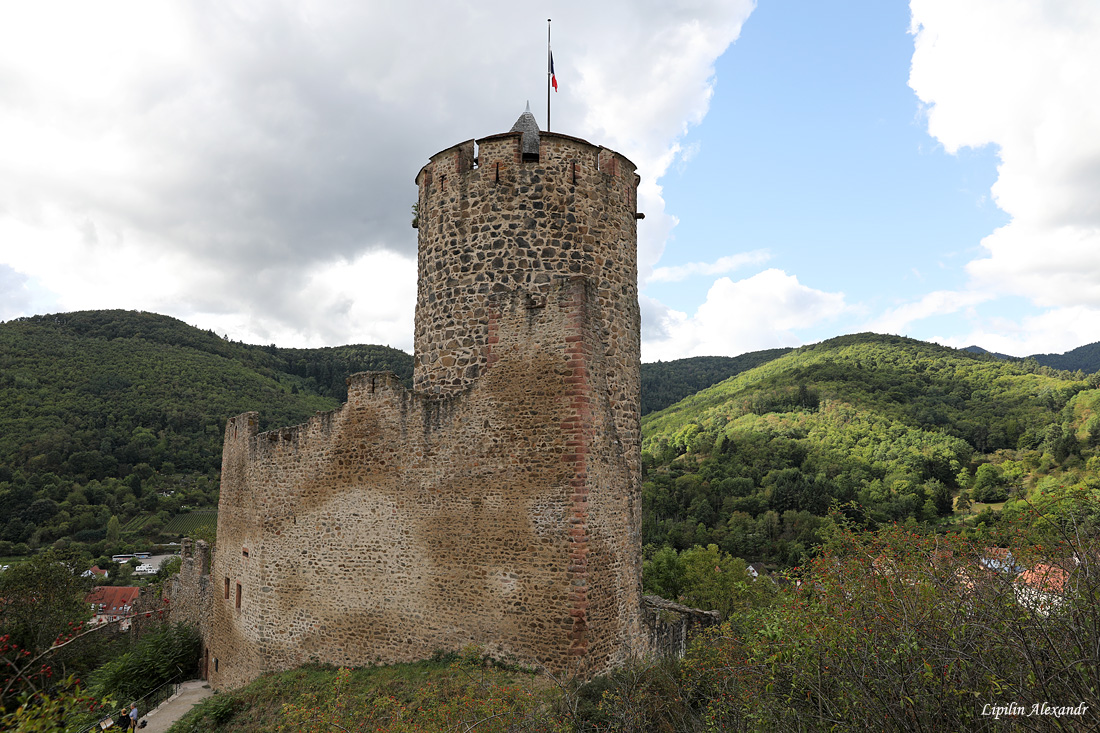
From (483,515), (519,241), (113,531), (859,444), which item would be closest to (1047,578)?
(483,515)

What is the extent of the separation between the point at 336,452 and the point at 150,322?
13088cm

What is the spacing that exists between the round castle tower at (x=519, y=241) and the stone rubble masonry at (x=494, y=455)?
0.03 metres

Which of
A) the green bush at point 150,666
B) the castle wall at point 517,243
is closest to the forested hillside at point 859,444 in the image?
the green bush at point 150,666

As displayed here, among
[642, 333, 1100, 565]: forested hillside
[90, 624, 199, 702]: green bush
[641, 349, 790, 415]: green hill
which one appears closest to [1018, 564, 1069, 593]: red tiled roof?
[90, 624, 199, 702]: green bush

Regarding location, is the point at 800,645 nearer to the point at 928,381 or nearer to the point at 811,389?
the point at 811,389

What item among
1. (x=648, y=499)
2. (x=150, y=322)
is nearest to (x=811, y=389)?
(x=648, y=499)

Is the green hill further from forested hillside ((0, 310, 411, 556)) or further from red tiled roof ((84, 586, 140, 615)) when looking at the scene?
red tiled roof ((84, 586, 140, 615))

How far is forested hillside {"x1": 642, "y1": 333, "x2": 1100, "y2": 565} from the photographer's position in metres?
63.1

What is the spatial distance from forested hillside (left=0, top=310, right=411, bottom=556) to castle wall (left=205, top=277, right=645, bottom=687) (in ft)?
244

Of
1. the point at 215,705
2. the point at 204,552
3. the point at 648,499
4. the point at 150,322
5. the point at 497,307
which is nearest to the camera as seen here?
the point at 497,307

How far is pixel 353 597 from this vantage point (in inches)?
434

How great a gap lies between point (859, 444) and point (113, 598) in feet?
287

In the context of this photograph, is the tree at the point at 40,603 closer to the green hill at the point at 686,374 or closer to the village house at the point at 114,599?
the village house at the point at 114,599

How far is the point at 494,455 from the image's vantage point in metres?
9.59
